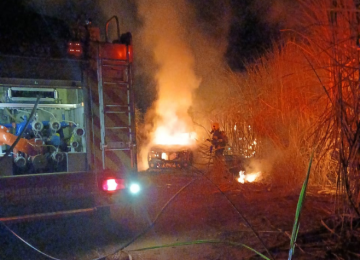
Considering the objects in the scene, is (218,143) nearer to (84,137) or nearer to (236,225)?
(236,225)

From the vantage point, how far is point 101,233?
5.42 meters


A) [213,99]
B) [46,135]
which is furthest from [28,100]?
[213,99]

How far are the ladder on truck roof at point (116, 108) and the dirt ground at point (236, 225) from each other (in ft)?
3.07

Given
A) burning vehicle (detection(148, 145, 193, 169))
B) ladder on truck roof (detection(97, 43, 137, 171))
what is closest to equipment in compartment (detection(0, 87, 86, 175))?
ladder on truck roof (detection(97, 43, 137, 171))

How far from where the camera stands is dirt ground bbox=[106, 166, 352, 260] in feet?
14.3

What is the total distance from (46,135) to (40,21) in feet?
5.93

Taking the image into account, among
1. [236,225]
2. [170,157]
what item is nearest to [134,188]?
[236,225]

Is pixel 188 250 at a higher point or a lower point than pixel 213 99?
lower

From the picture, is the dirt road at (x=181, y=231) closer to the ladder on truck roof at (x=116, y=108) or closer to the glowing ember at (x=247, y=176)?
the ladder on truck roof at (x=116, y=108)

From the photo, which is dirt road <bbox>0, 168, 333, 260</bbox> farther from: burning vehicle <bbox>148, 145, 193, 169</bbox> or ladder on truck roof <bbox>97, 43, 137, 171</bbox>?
burning vehicle <bbox>148, 145, 193, 169</bbox>

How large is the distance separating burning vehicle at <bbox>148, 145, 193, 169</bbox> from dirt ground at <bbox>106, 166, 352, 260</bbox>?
323 centimetres

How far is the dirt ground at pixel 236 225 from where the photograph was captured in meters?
4.36

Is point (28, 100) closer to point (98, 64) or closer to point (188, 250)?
point (98, 64)

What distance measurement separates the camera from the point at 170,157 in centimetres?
1249
